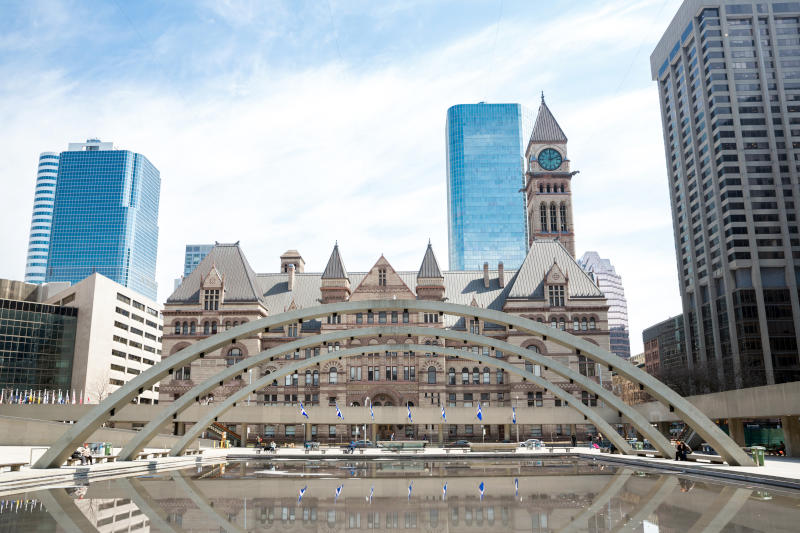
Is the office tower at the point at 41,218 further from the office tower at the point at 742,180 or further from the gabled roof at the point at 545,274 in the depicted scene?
the office tower at the point at 742,180

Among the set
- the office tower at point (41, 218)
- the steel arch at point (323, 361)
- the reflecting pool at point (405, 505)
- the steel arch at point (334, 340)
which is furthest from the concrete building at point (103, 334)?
the office tower at point (41, 218)

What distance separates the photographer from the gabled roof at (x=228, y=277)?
7556 cm

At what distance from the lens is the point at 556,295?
73.2 meters

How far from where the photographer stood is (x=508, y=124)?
18700 centimetres

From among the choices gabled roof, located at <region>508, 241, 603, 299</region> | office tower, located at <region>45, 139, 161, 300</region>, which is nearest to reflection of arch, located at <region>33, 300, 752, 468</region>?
gabled roof, located at <region>508, 241, 603, 299</region>

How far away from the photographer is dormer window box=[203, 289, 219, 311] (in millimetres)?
74750

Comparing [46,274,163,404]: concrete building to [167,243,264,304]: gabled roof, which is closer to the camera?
[167,243,264,304]: gabled roof

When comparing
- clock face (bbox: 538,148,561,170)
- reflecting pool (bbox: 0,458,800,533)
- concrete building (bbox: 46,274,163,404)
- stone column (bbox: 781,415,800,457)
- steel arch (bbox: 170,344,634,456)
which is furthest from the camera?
clock face (bbox: 538,148,561,170)

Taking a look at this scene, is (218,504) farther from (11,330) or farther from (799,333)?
(799,333)

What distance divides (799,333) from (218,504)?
95.1 metres

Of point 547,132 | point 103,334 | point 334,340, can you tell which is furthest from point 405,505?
point 547,132

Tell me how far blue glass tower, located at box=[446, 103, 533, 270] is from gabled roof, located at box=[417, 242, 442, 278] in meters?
102

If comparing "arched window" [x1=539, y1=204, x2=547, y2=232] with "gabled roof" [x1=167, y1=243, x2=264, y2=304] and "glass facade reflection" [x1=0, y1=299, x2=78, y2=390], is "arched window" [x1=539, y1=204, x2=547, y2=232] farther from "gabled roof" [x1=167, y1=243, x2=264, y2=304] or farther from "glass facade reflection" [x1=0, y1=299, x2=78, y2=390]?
"glass facade reflection" [x1=0, y1=299, x2=78, y2=390]

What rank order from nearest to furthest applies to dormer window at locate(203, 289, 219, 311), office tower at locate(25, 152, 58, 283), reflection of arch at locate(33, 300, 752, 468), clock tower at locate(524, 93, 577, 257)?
reflection of arch at locate(33, 300, 752, 468) < dormer window at locate(203, 289, 219, 311) < clock tower at locate(524, 93, 577, 257) < office tower at locate(25, 152, 58, 283)
